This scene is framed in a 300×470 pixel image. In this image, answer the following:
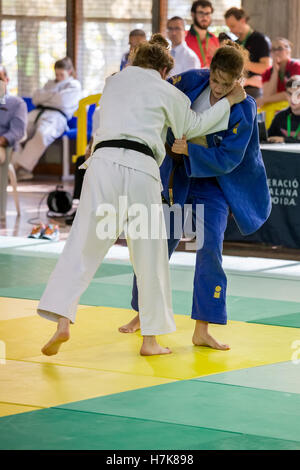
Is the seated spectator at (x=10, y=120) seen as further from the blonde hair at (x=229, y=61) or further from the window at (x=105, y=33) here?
the blonde hair at (x=229, y=61)

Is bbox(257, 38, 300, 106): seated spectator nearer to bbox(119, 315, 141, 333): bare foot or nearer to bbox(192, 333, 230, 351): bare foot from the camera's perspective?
bbox(119, 315, 141, 333): bare foot

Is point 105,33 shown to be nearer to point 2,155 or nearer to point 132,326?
point 2,155

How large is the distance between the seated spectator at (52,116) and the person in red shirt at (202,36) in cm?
267

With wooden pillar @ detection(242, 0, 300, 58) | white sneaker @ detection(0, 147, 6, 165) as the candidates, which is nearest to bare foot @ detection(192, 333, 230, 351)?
white sneaker @ detection(0, 147, 6, 165)

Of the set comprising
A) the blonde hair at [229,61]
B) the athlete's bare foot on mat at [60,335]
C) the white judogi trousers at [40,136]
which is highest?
the blonde hair at [229,61]

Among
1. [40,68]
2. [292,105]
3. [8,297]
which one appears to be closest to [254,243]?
[292,105]

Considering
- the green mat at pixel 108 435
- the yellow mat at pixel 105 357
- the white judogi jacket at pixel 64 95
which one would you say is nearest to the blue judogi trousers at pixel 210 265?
the yellow mat at pixel 105 357

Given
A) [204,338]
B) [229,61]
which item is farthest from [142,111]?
[204,338]

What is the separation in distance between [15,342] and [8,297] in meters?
0.94

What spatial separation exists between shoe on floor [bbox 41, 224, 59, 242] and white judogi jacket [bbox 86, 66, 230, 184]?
3.22 m

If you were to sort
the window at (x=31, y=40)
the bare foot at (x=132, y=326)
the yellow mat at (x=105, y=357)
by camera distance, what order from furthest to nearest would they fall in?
the window at (x=31, y=40)
the bare foot at (x=132, y=326)
the yellow mat at (x=105, y=357)

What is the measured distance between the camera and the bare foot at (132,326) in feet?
14.1

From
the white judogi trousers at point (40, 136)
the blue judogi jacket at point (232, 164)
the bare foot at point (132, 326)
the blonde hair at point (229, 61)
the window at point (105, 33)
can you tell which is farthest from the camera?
the window at point (105, 33)

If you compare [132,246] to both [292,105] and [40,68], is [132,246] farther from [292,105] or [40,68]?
[40,68]
